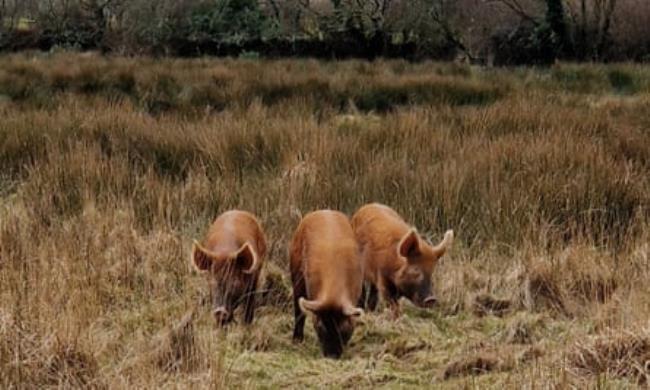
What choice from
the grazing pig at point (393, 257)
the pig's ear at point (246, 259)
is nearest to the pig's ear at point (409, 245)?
the grazing pig at point (393, 257)

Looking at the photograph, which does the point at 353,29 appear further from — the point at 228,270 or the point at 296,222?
the point at 228,270

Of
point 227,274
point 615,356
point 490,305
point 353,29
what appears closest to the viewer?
point 615,356

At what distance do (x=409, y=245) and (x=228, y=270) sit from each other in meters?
0.84

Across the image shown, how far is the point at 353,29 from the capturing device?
27797 millimetres

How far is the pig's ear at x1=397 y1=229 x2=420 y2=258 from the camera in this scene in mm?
4352

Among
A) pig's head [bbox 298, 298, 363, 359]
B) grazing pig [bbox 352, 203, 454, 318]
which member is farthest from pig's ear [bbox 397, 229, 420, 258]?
pig's head [bbox 298, 298, 363, 359]

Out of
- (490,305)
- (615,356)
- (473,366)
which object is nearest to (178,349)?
(473,366)

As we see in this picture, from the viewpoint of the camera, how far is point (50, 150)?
7812mm

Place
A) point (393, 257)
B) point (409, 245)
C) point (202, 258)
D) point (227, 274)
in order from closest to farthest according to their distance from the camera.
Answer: point (227, 274), point (202, 258), point (409, 245), point (393, 257)

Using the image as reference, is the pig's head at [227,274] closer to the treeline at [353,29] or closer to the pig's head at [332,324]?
the pig's head at [332,324]

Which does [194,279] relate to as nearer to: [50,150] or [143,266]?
[143,266]

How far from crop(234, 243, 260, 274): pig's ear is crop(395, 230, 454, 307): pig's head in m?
0.68

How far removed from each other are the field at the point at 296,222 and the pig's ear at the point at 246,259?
0.90ft

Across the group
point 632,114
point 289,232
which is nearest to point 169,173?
point 289,232
